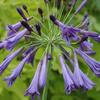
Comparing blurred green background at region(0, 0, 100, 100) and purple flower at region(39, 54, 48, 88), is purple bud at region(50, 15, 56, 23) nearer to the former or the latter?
purple flower at region(39, 54, 48, 88)

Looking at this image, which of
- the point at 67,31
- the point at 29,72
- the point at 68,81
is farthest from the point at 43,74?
the point at 29,72

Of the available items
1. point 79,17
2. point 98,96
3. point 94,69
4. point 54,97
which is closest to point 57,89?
point 54,97

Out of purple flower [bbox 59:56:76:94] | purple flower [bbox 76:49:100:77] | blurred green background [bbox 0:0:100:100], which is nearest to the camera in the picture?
purple flower [bbox 59:56:76:94]

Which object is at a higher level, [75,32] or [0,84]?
[75,32]

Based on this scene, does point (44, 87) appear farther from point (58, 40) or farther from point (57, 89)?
point (57, 89)

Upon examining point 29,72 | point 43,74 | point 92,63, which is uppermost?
point 43,74

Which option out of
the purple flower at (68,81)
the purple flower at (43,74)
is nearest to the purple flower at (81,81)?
the purple flower at (68,81)

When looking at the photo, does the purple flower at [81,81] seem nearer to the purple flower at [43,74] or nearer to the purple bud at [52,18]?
the purple flower at [43,74]

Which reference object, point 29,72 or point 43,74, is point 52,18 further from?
point 29,72

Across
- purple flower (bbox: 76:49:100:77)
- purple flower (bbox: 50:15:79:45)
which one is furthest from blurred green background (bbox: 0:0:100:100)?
purple flower (bbox: 50:15:79:45)

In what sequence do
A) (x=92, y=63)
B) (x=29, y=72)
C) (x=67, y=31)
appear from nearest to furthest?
1. (x=67, y=31)
2. (x=92, y=63)
3. (x=29, y=72)

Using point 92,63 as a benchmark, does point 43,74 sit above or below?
above
